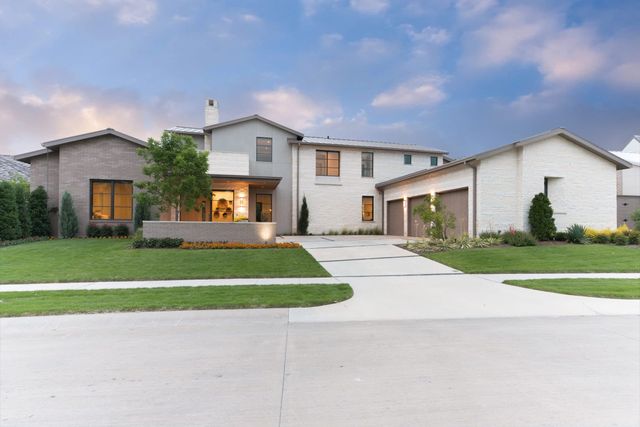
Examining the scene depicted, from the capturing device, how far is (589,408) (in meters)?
2.76

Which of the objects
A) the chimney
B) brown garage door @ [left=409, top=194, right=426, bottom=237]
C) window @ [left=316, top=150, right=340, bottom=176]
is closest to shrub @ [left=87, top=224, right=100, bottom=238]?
the chimney

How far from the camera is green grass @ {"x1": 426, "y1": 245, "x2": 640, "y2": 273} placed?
33.7 feet

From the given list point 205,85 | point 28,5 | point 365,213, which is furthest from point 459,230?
point 28,5

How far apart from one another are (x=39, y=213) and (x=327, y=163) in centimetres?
1756

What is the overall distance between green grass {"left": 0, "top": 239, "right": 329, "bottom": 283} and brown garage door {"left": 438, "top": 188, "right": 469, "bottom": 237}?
347 inches

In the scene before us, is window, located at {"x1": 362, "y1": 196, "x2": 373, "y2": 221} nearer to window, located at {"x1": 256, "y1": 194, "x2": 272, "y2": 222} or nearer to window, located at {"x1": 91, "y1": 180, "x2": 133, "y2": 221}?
window, located at {"x1": 256, "y1": 194, "x2": 272, "y2": 222}

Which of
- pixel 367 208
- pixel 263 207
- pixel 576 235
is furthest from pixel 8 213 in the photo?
pixel 576 235

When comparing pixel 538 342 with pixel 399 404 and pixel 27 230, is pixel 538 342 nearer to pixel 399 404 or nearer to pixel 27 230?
pixel 399 404

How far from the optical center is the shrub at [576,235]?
15.1 metres

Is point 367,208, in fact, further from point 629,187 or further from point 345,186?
point 629,187

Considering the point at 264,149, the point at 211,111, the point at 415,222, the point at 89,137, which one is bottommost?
the point at 415,222

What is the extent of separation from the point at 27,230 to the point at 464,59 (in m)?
26.5

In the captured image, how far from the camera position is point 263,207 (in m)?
22.5

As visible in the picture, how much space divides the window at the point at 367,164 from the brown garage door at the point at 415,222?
4.57 metres
